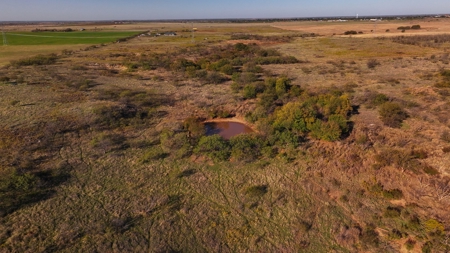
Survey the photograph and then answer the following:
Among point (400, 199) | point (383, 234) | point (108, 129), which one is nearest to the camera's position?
point (383, 234)

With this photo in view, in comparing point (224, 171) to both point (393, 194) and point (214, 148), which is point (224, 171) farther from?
point (393, 194)

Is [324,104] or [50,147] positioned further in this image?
[324,104]

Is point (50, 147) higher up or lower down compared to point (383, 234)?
higher up

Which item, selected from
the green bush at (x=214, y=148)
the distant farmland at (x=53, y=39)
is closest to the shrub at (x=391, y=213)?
the green bush at (x=214, y=148)

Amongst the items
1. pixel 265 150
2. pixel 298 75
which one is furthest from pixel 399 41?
pixel 265 150

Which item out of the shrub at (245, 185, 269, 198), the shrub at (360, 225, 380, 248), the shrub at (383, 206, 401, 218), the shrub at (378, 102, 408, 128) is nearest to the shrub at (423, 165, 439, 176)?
the shrub at (383, 206, 401, 218)

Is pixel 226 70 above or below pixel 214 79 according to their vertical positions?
above

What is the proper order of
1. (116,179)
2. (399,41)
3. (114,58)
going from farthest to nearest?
(399,41), (114,58), (116,179)

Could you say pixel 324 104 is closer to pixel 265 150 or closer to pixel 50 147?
pixel 265 150

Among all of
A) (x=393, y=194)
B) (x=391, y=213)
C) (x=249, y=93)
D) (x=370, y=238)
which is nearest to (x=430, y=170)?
(x=393, y=194)
